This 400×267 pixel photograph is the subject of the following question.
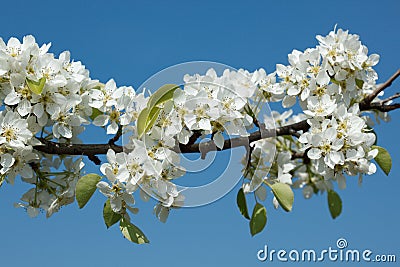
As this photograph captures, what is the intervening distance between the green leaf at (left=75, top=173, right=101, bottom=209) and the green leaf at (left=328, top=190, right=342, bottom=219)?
6.39ft

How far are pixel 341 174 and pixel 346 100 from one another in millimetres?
388

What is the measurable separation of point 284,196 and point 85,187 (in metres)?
0.92

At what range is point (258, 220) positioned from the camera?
8.95 ft

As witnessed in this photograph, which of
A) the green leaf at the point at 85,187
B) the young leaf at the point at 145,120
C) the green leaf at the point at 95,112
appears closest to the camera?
the young leaf at the point at 145,120

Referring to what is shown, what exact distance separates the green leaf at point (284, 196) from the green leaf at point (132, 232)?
0.68 m

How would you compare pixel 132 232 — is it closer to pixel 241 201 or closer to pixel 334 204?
pixel 241 201

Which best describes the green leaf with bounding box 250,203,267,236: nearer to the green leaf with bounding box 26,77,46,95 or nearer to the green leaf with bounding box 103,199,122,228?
the green leaf with bounding box 103,199,122,228

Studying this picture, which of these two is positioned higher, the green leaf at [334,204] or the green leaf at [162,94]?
the green leaf at [334,204]

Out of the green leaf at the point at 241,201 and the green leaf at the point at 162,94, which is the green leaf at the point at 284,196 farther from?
the green leaf at the point at 162,94

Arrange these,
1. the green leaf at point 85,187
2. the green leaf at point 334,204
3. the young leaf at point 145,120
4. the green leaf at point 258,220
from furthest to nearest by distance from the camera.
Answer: the green leaf at point 334,204 → the green leaf at point 258,220 → the green leaf at point 85,187 → the young leaf at point 145,120

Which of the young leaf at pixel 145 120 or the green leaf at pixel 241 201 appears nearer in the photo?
the young leaf at pixel 145 120

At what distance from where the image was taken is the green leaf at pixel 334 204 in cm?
375

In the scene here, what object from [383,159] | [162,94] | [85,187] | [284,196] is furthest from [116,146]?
[383,159]

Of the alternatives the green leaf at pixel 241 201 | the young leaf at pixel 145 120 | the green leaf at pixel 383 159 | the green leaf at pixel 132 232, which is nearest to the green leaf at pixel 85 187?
the green leaf at pixel 132 232
